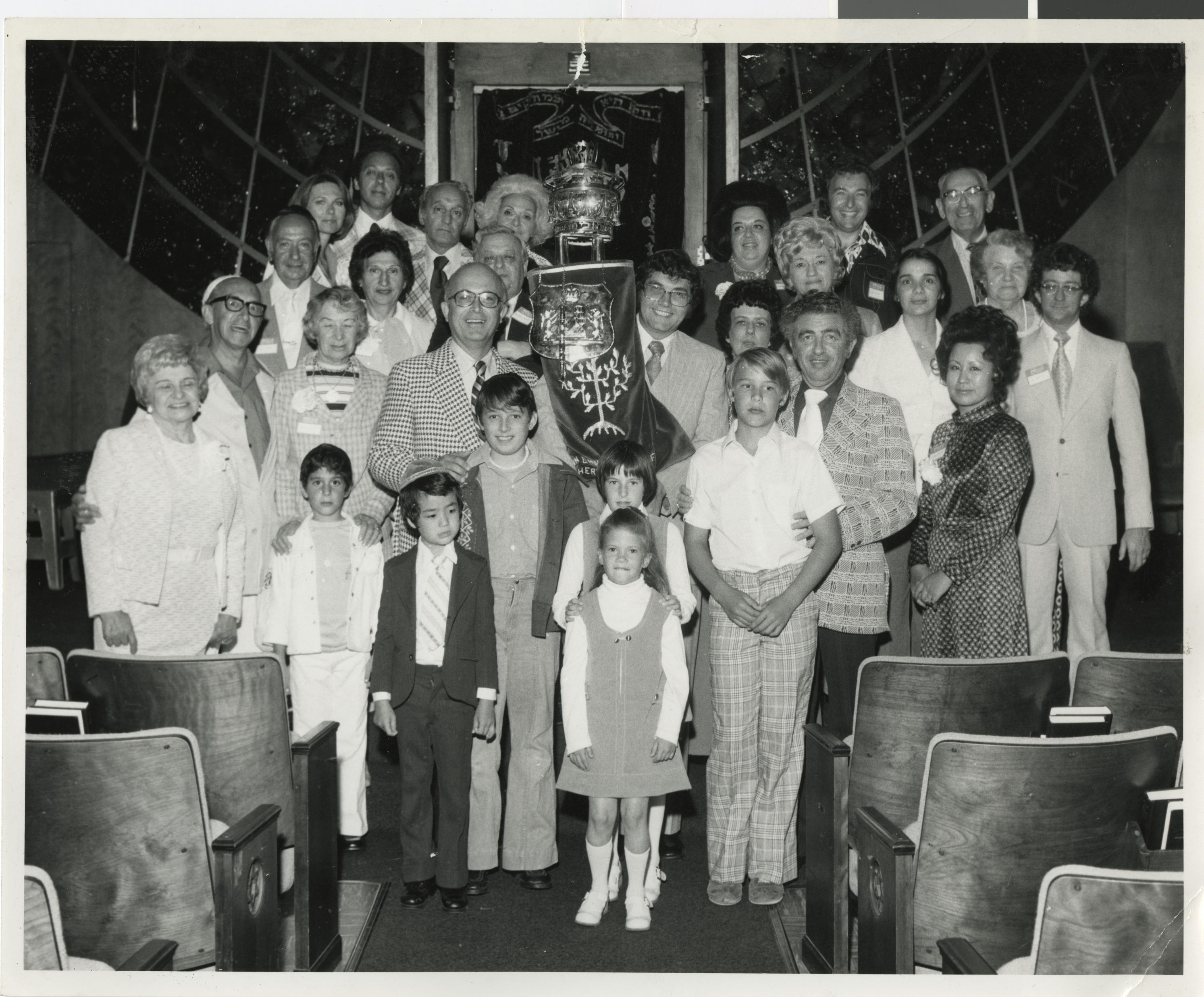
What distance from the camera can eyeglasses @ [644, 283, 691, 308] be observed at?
367 cm

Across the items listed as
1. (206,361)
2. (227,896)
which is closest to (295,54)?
(206,361)

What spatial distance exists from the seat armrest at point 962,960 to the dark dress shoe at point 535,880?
143 cm

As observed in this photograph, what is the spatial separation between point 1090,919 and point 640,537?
1462 mm

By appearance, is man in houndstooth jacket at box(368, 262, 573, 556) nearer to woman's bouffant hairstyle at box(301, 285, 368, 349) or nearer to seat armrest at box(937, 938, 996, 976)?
woman's bouffant hairstyle at box(301, 285, 368, 349)

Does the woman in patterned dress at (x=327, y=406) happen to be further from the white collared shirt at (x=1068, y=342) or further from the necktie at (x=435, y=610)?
the white collared shirt at (x=1068, y=342)

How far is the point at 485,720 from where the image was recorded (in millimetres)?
3107

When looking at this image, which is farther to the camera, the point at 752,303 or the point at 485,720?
the point at 752,303

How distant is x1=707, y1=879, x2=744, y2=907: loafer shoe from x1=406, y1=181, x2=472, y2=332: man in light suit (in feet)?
7.26

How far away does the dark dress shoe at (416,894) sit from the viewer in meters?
3.08

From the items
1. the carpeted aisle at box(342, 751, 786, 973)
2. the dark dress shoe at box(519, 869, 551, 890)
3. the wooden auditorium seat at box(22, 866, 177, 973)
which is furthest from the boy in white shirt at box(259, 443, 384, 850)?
the wooden auditorium seat at box(22, 866, 177, 973)

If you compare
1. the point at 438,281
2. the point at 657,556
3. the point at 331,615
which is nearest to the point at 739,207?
the point at 438,281

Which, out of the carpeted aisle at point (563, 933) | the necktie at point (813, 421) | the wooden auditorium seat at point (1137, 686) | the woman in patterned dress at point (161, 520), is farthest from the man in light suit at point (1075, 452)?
the woman in patterned dress at point (161, 520)

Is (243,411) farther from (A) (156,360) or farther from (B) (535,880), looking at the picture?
(B) (535,880)

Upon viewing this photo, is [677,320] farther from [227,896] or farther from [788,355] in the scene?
[227,896]
